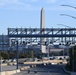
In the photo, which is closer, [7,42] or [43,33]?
[43,33]

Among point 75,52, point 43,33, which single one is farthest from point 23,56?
point 75,52

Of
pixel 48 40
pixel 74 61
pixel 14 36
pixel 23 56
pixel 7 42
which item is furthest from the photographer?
pixel 23 56

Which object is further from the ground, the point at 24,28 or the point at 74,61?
the point at 24,28

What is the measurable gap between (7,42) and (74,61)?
3940 centimetres

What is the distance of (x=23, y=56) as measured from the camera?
16525 cm

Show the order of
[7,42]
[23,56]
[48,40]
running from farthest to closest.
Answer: [23,56], [48,40], [7,42]

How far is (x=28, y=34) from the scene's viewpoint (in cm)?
9406

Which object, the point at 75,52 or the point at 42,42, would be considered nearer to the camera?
the point at 75,52

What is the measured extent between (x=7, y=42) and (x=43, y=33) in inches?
510

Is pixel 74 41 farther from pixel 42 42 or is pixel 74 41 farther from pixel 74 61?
pixel 74 61
